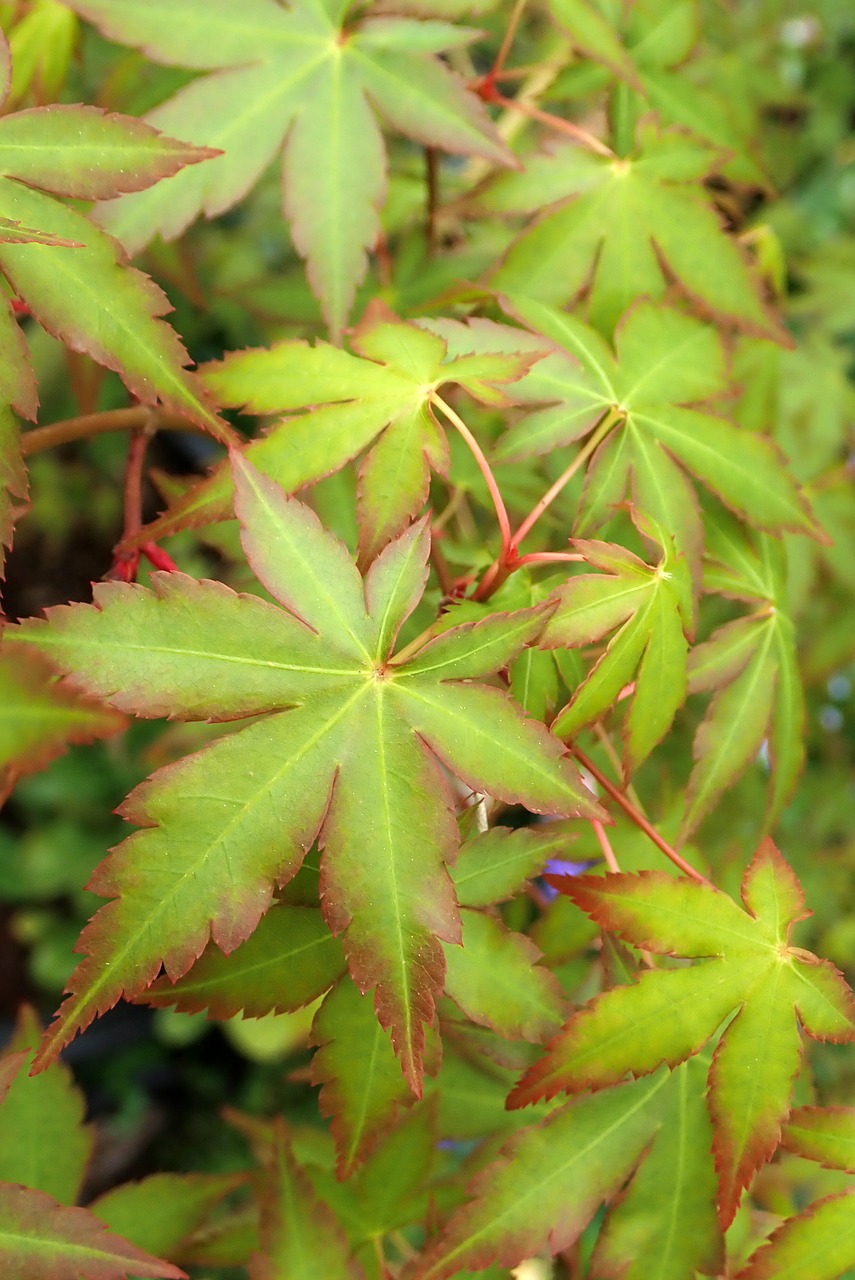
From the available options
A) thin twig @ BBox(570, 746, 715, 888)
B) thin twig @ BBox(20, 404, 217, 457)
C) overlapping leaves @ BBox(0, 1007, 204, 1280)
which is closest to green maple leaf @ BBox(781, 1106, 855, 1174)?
thin twig @ BBox(570, 746, 715, 888)

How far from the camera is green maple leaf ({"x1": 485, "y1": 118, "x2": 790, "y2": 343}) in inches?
32.4

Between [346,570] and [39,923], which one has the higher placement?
[346,570]

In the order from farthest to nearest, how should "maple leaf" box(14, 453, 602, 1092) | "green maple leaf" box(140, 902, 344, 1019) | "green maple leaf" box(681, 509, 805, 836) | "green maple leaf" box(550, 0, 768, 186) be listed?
"green maple leaf" box(550, 0, 768, 186) < "green maple leaf" box(681, 509, 805, 836) < "green maple leaf" box(140, 902, 344, 1019) < "maple leaf" box(14, 453, 602, 1092)

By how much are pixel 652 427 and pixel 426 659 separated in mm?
286

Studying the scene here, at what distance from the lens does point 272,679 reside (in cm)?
58

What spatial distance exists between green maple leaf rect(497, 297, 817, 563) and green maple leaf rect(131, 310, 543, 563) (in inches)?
2.6

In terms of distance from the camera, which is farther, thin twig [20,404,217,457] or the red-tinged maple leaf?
thin twig [20,404,217,457]

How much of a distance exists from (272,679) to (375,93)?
0.48m

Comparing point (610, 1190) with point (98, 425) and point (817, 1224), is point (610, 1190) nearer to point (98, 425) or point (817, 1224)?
point (817, 1224)

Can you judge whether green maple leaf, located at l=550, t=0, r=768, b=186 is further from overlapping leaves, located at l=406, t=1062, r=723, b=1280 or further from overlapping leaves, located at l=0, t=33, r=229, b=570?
overlapping leaves, located at l=406, t=1062, r=723, b=1280

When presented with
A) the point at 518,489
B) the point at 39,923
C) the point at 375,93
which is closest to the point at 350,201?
the point at 375,93

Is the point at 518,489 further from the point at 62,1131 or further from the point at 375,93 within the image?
the point at 62,1131

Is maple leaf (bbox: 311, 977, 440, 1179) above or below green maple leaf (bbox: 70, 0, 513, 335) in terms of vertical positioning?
below

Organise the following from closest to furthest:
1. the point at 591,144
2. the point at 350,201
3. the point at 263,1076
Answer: the point at 350,201 < the point at 591,144 < the point at 263,1076
